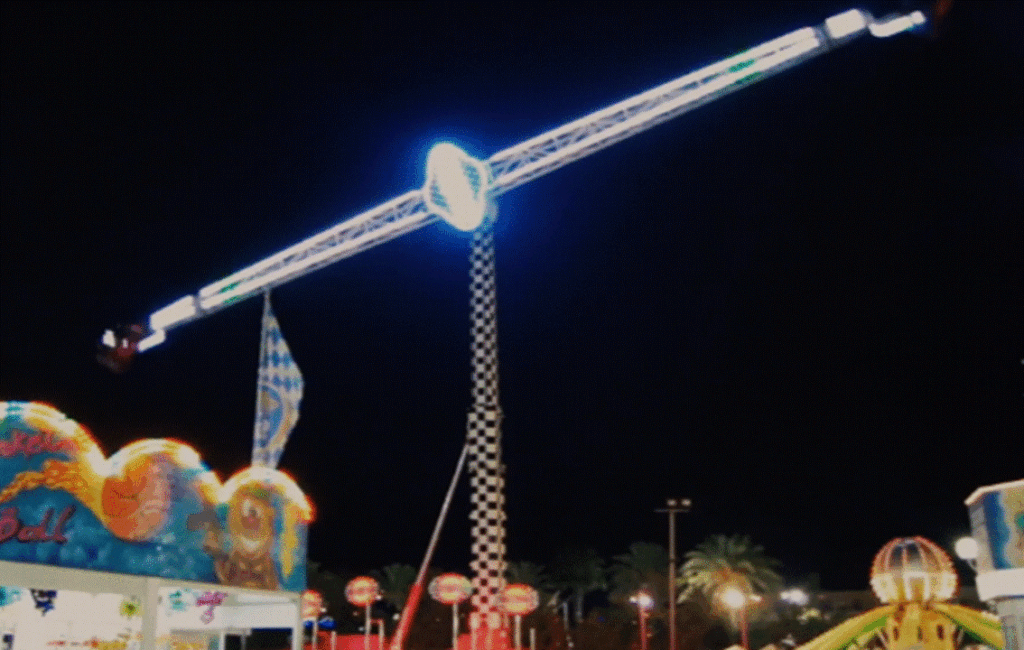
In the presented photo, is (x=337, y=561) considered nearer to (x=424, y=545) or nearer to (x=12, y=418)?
(x=424, y=545)

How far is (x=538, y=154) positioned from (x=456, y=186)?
1451mm

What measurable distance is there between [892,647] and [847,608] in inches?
2066

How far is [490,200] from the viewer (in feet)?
58.0

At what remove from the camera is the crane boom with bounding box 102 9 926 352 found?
15.8 m

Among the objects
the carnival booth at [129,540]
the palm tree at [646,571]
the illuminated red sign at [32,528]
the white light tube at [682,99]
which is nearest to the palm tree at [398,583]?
the palm tree at [646,571]

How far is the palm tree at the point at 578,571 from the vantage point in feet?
201

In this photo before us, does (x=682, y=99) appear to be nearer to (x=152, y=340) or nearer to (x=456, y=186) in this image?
(x=456, y=186)

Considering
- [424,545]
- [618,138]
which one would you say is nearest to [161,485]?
[618,138]

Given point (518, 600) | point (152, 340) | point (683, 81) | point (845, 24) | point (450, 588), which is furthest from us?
point (152, 340)

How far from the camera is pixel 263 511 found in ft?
36.3

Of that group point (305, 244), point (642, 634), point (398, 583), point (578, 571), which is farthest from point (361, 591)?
point (578, 571)

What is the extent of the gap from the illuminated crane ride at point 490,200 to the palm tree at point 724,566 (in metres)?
37.1

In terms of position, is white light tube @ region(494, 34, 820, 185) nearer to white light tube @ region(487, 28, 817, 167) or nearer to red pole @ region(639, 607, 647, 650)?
white light tube @ region(487, 28, 817, 167)

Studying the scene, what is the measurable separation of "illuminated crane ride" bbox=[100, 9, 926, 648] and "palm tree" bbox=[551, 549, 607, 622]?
144 feet
